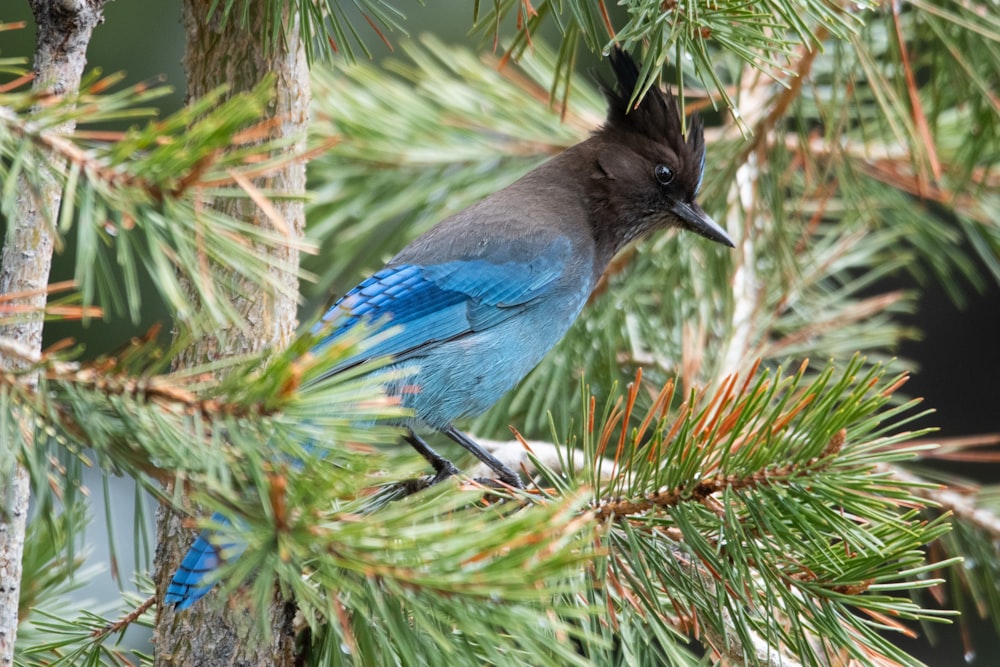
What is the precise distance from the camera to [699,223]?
2670 millimetres

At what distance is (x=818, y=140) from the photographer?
114 inches

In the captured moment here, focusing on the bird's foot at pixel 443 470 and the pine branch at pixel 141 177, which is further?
the bird's foot at pixel 443 470

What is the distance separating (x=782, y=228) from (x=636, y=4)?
4.03 feet

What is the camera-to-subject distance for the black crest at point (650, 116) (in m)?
2.66

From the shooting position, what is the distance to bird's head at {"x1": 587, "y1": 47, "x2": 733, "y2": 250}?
2.70 m

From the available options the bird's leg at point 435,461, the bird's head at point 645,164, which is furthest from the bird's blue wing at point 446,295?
the bird's head at point 645,164

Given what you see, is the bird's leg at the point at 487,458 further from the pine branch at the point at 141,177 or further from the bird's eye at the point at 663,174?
the pine branch at the point at 141,177

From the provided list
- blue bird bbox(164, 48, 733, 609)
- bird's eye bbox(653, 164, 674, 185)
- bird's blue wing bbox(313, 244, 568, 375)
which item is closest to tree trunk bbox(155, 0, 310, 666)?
blue bird bbox(164, 48, 733, 609)

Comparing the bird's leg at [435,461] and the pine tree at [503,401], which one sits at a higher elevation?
the pine tree at [503,401]

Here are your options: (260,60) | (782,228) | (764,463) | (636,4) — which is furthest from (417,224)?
(764,463)

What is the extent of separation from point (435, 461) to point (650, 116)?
3.41 feet

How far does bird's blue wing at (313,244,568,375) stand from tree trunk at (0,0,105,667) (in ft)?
3.37

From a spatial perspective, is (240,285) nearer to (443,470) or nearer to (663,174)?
(443,470)

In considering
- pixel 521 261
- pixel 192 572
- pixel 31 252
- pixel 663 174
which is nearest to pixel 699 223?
pixel 663 174
